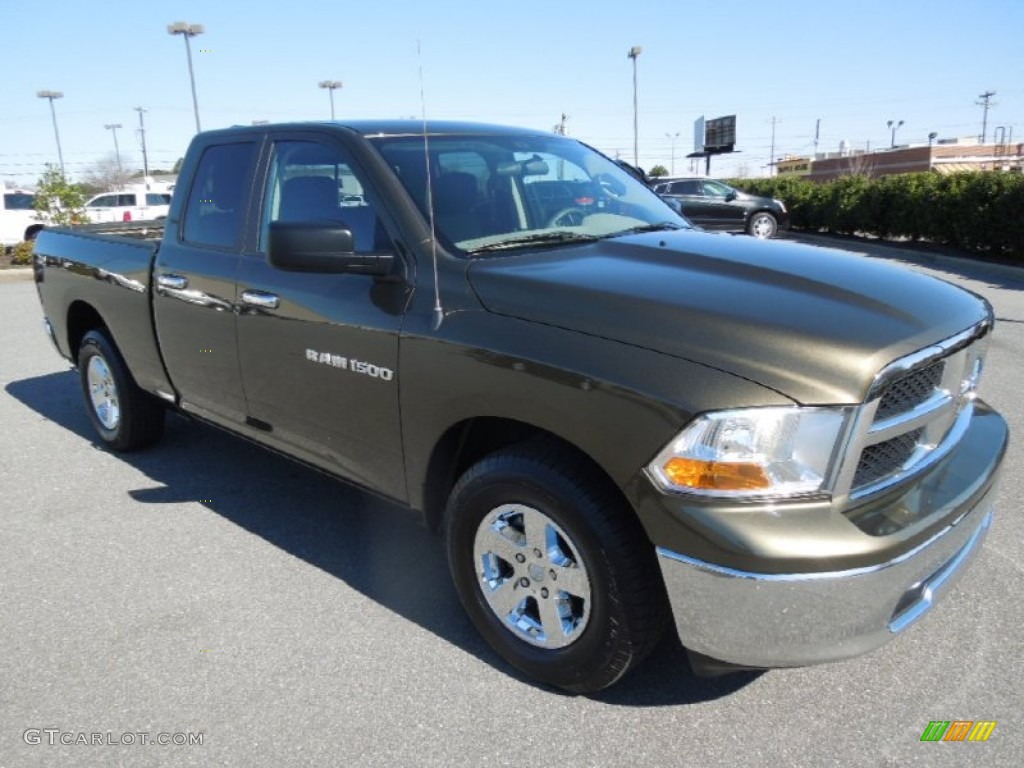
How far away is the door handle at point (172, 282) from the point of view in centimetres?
402

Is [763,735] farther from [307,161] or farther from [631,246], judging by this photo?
[307,161]

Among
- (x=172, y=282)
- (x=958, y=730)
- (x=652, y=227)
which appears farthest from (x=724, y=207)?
(x=958, y=730)

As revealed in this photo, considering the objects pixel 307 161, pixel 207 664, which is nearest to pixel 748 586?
pixel 207 664

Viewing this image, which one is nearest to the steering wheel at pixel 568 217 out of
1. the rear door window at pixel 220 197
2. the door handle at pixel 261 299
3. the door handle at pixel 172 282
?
the door handle at pixel 261 299

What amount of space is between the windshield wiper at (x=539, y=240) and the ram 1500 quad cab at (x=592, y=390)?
0.04ft

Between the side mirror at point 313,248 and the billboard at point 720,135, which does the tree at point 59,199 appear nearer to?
the side mirror at point 313,248

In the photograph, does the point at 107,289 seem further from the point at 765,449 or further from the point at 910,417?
the point at 910,417

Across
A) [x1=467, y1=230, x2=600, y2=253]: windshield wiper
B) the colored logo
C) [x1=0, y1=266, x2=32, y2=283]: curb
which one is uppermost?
[x1=467, y1=230, x2=600, y2=253]: windshield wiper

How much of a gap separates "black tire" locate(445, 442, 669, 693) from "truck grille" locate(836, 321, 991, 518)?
641mm

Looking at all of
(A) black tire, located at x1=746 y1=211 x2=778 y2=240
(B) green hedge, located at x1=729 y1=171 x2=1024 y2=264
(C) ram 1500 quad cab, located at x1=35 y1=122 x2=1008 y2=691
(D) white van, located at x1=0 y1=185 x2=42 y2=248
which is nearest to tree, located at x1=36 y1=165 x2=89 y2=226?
(D) white van, located at x1=0 y1=185 x2=42 y2=248

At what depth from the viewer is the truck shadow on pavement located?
284cm

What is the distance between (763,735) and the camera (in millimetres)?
2516

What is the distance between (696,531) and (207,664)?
6.11 feet

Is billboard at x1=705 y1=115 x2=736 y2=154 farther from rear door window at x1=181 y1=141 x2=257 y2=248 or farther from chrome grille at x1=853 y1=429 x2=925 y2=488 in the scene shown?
chrome grille at x1=853 y1=429 x2=925 y2=488
